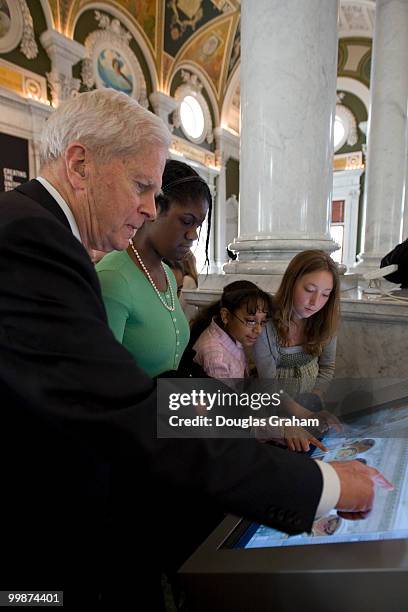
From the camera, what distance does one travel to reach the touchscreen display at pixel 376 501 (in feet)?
2.46

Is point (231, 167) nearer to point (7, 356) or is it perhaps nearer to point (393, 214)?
point (393, 214)

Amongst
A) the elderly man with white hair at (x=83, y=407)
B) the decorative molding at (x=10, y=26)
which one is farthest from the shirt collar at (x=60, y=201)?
the decorative molding at (x=10, y=26)

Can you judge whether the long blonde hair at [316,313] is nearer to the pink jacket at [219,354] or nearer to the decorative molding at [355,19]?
the pink jacket at [219,354]

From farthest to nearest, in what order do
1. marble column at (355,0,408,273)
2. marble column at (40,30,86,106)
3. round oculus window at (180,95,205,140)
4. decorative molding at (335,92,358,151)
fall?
decorative molding at (335,92,358,151) < round oculus window at (180,95,205,140) < marble column at (40,30,86,106) < marble column at (355,0,408,273)

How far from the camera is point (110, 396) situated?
0.65 metres

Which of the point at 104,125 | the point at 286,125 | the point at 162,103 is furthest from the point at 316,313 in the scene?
the point at 162,103

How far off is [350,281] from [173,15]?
39.9ft

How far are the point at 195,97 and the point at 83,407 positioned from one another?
1496cm

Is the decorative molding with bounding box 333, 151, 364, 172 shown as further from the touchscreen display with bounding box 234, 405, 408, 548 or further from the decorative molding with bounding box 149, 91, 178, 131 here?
the touchscreen display with bounding box 234, 405, 408, 548

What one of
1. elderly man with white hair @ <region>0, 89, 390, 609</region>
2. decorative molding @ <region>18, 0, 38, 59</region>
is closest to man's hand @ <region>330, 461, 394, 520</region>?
elderly man with white hair @ <region>0, 89, 390, 609</region>

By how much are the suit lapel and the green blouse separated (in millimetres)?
415

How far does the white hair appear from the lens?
85cm

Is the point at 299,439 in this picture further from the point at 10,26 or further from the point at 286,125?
the point at 10,26

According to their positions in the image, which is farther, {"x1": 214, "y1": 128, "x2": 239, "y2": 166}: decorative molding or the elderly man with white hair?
{"x1": 214, "y1": 128, "x2": 239, "y2": 166}: decorative molding
